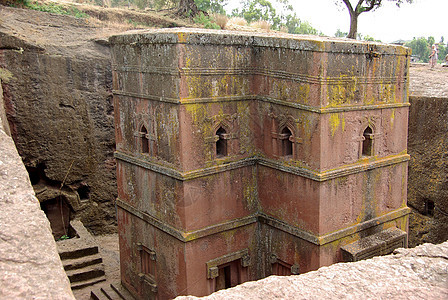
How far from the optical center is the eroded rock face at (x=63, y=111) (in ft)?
37.1

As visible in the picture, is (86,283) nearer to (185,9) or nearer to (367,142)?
(367,142)

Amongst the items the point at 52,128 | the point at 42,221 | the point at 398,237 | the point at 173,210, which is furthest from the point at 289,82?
the point at 52,128

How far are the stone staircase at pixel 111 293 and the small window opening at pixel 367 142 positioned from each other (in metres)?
4.99

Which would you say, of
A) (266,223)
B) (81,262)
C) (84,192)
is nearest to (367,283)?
(266,223)

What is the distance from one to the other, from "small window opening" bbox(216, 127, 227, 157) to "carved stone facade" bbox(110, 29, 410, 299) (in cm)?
2

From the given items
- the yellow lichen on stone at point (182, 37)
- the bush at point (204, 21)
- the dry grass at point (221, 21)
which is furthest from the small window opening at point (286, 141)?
the dry grass at point (221, 21)

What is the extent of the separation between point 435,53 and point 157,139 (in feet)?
38.3

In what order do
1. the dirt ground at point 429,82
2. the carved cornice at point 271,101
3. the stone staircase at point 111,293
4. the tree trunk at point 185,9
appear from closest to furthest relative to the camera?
the carved cornice at point 271,101, the stone staircase at point 111,293, the dirt ground at point 429,82, the tree trunk at point 185,9

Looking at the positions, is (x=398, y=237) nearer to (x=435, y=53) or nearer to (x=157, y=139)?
(x=157, y=139)

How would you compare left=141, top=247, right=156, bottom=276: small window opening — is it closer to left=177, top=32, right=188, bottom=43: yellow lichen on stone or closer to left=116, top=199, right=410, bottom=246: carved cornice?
left=116, top=199, right=410, bottom=246: carved cornice

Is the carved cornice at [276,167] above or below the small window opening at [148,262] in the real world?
above

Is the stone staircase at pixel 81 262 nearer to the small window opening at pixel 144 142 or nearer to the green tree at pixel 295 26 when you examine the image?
the small window opening at pixel 144 142

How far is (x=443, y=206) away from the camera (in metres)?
9.98

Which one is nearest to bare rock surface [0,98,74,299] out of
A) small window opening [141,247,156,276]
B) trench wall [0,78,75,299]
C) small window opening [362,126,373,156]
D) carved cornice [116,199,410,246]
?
trench wall [0,78,75,299]
